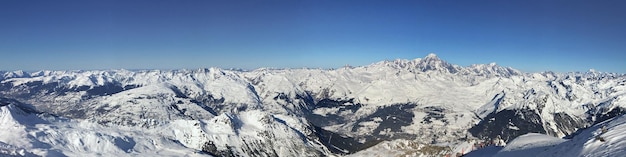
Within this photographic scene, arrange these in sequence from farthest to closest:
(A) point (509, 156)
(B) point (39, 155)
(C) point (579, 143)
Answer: (B) point (39, 155) < (A) point (509, 156) < (C) point (579, 143)

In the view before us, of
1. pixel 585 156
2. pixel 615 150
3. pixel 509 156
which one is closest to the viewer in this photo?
pixel 615 150

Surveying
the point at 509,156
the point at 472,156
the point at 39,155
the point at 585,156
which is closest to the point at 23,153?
the point at 39,155

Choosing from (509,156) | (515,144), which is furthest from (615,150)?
(515,144)

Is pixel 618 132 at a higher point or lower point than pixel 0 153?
higher

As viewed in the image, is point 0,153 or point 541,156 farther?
point 0,153

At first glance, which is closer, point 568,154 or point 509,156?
point 568,154

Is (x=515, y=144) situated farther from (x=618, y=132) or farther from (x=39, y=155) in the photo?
(x=39, y=155)

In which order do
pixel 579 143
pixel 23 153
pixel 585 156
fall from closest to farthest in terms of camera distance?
pixel 585 156
pixel 579 143
pixel 23 153

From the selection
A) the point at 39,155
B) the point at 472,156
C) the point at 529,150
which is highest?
the point at 529,150

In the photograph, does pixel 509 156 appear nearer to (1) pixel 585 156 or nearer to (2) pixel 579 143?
(2) pixel 579 143
